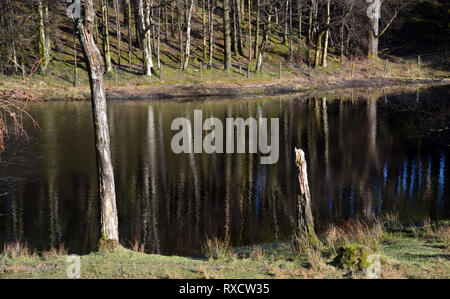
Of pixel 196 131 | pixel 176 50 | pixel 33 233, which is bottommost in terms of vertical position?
pixel 33 233

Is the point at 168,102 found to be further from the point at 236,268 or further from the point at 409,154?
the point at 236,268

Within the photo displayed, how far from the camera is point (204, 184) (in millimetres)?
19062

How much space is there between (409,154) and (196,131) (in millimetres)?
12160

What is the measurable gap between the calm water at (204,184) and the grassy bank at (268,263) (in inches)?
105

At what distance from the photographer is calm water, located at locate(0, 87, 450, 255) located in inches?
577

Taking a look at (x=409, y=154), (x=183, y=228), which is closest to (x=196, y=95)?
(x=409, y=154)

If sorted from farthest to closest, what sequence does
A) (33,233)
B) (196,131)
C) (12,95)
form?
1. (196,131)
2. (33,233)
3. (12,95)

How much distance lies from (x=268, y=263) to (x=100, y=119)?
4869 mm

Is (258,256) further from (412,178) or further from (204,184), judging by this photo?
(412,178)

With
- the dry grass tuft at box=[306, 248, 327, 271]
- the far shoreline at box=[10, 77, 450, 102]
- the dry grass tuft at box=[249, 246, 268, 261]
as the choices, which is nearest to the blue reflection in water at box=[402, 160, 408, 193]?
the dry grass tuft at box=[249, 246, 268, 261]

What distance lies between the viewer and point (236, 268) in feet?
30.8
